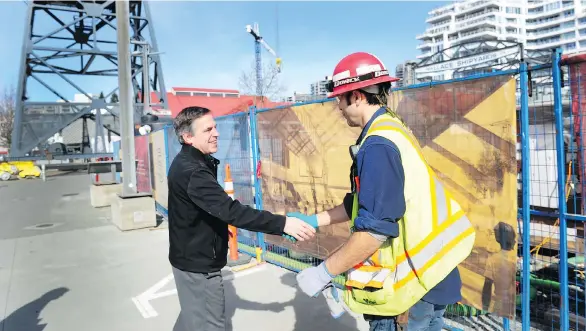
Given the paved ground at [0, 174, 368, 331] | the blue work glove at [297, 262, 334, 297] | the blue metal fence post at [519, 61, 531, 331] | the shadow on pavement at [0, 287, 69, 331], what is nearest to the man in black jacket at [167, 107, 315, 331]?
the blue work glove at [297, 262, 334, 297]

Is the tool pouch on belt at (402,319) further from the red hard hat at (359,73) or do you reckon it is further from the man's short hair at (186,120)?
the man's short hair at (186,120)

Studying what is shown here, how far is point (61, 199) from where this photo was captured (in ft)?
49.5

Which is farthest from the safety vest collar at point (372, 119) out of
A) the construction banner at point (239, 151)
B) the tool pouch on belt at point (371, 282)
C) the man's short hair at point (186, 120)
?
the construction banner at point (239, 151)

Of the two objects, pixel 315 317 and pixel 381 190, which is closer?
pixel 381 190

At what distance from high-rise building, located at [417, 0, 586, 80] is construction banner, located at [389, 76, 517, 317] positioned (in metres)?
122

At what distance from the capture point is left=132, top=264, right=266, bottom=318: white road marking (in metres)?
4.57

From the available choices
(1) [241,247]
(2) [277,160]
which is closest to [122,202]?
(1) [241,247]

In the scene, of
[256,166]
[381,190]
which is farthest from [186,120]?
[256,166]

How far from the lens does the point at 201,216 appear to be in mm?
2742

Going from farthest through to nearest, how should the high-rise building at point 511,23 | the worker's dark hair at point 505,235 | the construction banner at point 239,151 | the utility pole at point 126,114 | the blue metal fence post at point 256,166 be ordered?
the high-rise building at point 511,23, the utility pole at point 126,114, the construction banner at point 239,151, the blue metal fence post at point 256,166, the worker's dark hair at point 505,235

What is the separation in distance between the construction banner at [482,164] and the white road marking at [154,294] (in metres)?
3.05

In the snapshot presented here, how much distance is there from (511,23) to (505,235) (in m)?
147

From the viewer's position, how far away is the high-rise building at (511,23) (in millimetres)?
111438

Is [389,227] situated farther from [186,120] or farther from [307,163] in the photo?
[307,163]
